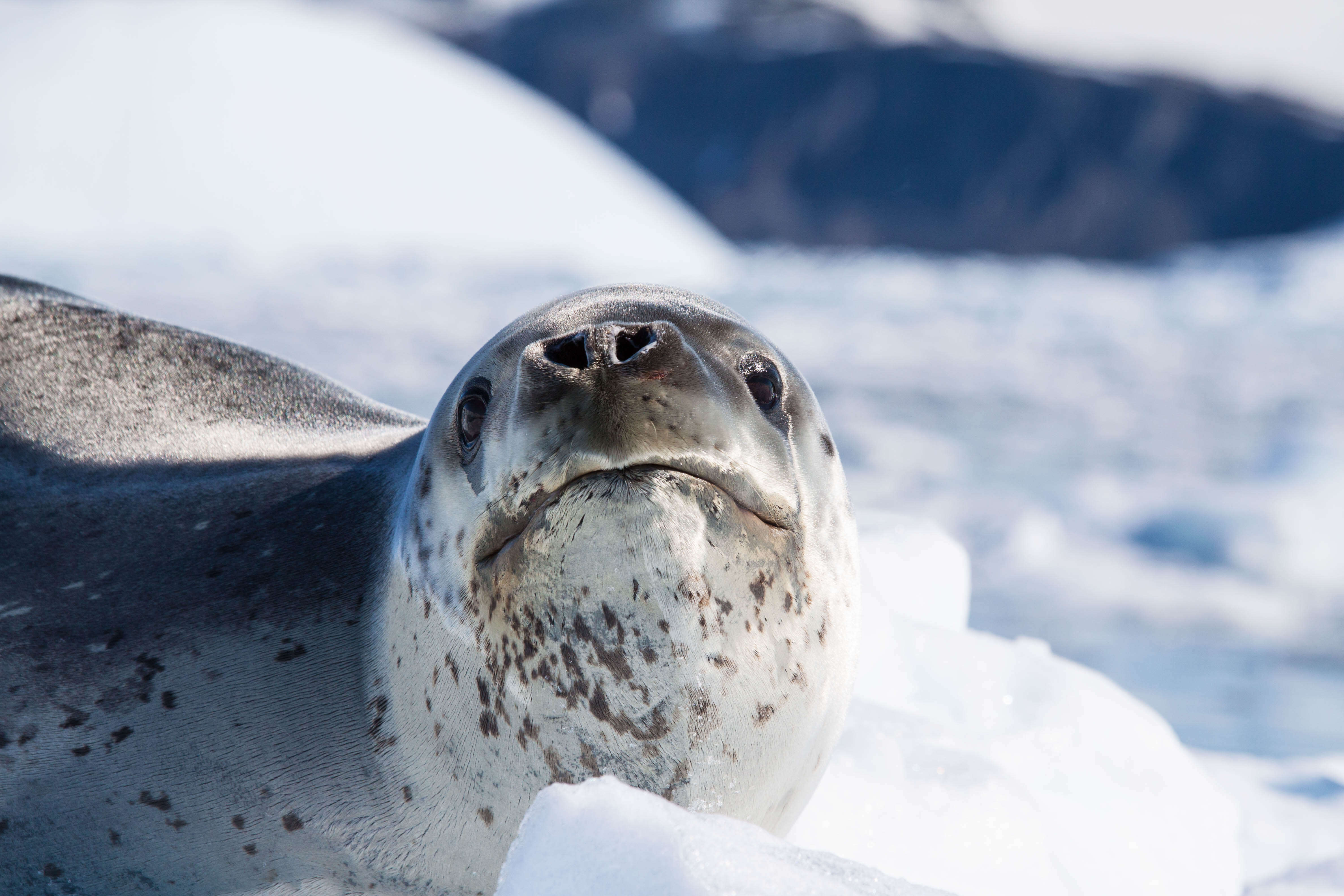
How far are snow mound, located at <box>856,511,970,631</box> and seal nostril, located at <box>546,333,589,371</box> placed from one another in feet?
5.57

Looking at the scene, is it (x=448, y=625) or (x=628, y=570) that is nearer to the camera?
(x=628, y=570)

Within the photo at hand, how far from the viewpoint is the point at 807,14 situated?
1169 inches

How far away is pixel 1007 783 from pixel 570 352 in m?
1.26

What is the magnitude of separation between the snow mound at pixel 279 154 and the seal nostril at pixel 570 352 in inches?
380

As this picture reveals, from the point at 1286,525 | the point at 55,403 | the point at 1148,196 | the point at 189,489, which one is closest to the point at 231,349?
the point at 55,403

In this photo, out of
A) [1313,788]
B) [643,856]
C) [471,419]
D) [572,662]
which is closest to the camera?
[643,856]

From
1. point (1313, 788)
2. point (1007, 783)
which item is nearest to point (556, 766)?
point (1007, 783)

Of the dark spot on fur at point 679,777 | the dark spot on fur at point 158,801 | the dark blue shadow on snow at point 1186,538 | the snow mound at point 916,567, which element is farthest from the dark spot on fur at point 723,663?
the dark blue shadow on snow at point 1186,538

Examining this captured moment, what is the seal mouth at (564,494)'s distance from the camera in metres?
1.16

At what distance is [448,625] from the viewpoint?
1347 millimetres

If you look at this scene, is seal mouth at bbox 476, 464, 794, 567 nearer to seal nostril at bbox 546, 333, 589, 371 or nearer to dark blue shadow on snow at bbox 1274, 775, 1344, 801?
seal nostril at bbox 546, 333, 589, 371

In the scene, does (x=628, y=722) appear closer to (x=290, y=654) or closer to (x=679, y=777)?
(x=679, y=777)

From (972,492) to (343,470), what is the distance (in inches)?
185

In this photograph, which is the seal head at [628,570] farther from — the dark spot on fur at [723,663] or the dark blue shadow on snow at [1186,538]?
the dark blue shadow on snow at [1186,538]
